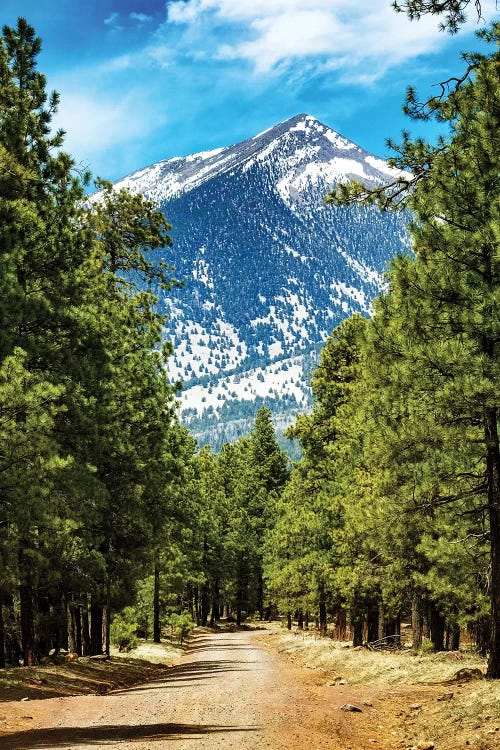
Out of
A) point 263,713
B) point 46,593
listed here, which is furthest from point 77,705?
point 46,593

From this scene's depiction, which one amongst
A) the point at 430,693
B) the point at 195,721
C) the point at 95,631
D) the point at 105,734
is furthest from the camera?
the point at 95,631

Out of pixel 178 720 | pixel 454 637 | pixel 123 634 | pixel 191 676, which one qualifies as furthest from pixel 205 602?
pixel 178 720

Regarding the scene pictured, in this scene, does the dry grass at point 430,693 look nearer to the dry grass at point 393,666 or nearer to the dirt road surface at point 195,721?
the dry grass at point 393,666

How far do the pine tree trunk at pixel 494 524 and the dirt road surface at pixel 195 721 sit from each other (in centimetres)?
252

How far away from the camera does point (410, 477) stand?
14.9 meters

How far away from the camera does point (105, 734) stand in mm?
10266

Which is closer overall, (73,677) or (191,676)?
(73,677)

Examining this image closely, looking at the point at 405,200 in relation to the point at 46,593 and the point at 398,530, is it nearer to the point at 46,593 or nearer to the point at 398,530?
the point at 398,530

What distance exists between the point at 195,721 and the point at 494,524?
6.54m

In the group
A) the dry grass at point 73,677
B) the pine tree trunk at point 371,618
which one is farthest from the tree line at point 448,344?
the pine tree trunk at point 371,618

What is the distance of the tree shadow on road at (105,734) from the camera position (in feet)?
31.0

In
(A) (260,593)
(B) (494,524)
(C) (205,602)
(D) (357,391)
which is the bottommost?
(C) (205,602)

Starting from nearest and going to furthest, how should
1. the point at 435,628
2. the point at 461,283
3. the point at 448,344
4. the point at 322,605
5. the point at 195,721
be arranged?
the point at 195,721, the point at 448,344, the point at 461,283, the point at 435,628, the point at 322,605

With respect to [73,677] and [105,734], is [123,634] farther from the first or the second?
[105,734]
